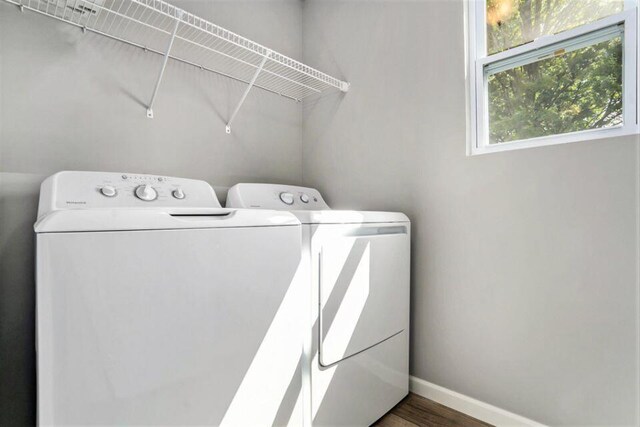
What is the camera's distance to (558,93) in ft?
4.06

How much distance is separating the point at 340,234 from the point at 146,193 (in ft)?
2.40

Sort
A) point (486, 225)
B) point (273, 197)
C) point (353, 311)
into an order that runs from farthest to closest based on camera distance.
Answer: point (273, 197), point (486, 225), point (353, 311)

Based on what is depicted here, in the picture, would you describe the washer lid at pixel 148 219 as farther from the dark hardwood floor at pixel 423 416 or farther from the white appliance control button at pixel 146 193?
the dark hardwood floor at pixel 423 416

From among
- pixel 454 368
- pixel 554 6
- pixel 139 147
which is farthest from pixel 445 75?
pixel 139 147

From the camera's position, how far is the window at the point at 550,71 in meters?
1.10

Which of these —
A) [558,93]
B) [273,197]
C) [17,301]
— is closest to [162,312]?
[17,301]

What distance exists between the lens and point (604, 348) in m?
1.09

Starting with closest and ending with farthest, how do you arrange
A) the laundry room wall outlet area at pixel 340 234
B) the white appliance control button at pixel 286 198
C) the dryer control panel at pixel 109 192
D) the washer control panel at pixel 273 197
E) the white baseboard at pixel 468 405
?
the laundry room wall outlet area at pixel 340 234, the dryer control panel at pixel 109 192, the white baseboard at pixel 468 405, the washer control panel at pixel 273 197, the white appliance control button at pixel 286 198

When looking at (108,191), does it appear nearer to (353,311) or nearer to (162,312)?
(162,312)

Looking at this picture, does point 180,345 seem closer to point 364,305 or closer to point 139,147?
point 364,305

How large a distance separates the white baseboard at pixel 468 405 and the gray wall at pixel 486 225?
3 centimetres

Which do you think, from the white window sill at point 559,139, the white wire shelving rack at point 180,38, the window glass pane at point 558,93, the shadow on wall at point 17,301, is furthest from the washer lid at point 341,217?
the shadow on wall at point 17,301

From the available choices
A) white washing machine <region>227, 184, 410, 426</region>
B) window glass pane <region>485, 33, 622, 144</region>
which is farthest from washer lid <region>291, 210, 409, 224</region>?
window glass pane <region>485, 33, 622, 144</region>

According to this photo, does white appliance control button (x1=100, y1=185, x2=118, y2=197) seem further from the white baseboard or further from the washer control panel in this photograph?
the white baseboard
